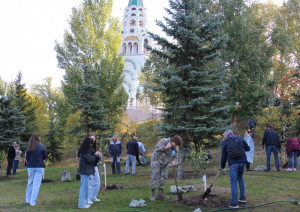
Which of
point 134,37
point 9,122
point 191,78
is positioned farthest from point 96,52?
point 134,37

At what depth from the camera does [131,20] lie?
72.9 meters

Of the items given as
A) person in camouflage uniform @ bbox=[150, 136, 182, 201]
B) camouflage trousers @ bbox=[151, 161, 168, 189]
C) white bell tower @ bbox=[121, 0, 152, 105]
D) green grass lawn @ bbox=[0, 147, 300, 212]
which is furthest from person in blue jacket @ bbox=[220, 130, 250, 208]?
white bell tower @ bbox=[121, 0, 152, 105]

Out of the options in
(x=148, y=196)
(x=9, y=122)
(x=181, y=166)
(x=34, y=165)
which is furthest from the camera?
(x=9, y=122)

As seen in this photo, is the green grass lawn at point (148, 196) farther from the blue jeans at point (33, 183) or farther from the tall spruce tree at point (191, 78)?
the tall spruce tree at point (191, 78)

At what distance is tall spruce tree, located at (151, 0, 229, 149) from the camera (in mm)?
12031

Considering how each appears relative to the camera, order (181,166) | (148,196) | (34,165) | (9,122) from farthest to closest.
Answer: (9,122) < (181,166) < (148,196) < (34,165)

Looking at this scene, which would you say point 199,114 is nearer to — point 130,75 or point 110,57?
point 110,57

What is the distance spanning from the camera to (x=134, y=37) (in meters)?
71.1

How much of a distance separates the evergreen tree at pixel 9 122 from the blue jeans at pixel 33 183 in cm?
1569

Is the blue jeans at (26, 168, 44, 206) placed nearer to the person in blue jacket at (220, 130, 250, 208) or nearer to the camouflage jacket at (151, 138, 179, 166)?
the camouflage jacket at (151, 138, 179, 166)

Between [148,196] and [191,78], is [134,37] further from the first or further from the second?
[148,196]

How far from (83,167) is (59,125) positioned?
19.8 metres

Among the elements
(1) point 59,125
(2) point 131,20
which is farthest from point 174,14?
(2) point 131,20

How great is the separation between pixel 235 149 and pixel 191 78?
19.9 feet
